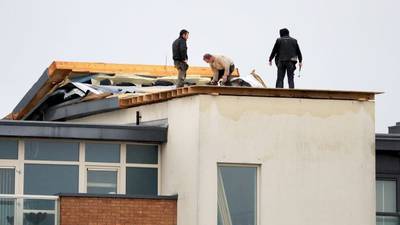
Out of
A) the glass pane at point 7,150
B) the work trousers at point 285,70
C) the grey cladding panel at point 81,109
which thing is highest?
the work trousers at point 285,70

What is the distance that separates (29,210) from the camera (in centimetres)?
5134

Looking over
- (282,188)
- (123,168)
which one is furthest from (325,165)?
(123,168)

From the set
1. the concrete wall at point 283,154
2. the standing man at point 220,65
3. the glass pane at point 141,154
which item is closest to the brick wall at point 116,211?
the concrete wall at point 283,154

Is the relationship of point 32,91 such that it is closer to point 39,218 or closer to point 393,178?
point 39,218

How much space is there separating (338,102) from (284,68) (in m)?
2.57

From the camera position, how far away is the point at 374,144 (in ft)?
172

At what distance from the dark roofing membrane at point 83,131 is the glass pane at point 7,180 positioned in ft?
3.12

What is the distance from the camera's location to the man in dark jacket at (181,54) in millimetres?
54219

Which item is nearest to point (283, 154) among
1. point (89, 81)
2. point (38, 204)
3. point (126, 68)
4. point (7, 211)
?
point (38, 204)

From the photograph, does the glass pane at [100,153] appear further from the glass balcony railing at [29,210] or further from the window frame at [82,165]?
the glass balcony railing at [29,210]

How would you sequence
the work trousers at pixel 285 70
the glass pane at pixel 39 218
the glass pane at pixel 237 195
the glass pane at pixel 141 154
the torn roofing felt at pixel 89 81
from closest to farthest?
the glass pane at pixel 237 195
the glass pane at pixel 39 218
the glass pane at pixel 141 154
the work trousers at pixel 285 70
the torn roofing felt at pixel 89 81

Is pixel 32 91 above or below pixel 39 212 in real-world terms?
above

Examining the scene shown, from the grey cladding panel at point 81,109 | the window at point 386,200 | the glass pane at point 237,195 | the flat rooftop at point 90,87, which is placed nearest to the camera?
the glass pane at point 237,195

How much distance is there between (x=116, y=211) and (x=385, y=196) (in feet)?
24.9
